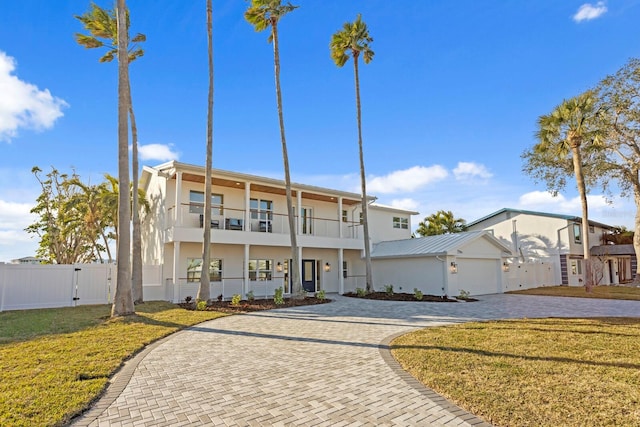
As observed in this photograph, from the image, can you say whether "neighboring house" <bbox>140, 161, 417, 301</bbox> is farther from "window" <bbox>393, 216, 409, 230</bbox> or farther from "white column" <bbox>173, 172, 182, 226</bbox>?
"window" <bbox>393, 216, 409, 230</bbox>

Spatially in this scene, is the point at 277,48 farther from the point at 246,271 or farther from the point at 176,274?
the point at 176,274

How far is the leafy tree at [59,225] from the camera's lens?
2357 centimetres

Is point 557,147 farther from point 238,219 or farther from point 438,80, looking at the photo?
point 238,219

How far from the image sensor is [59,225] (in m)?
24.4

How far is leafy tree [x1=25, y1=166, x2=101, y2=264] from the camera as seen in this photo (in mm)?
23572

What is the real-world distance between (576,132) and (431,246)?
1146cm

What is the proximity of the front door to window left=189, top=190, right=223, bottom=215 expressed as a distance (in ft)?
19.1

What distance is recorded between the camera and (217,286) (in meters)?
17.0

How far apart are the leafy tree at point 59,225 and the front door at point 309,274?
46.5ft

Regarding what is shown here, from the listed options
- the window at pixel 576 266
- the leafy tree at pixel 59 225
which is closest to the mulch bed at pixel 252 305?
the leafy tree at pixel 59 225

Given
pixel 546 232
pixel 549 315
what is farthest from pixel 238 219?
pixel 546 232

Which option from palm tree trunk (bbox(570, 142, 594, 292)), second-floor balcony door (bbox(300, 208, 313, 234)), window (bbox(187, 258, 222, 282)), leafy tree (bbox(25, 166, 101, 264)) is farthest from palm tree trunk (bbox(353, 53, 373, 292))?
leafy tree (bbox(25, 166, 101, 264))

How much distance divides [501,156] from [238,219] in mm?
14487

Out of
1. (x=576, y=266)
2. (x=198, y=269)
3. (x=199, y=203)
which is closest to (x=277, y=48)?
(x=199, y=203)
